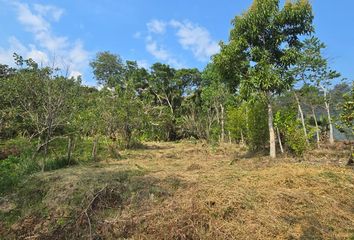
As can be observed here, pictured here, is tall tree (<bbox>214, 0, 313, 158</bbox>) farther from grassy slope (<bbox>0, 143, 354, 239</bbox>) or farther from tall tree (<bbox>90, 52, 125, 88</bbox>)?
tall tree (<bbox>90, 52, 125, 88</bbox>)

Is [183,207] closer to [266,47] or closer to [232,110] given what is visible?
[266,47]

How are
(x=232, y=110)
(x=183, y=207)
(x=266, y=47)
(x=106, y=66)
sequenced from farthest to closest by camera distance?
(x=106, y=66)
(x=232, y=110)
(x=266, y=47)
(x=183, y=207)

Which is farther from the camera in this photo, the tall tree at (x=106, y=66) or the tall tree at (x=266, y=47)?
the tall tree at (x=106, y=66)

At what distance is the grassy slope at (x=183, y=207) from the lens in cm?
439

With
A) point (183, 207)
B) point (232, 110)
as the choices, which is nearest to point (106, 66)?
point (232, 110)

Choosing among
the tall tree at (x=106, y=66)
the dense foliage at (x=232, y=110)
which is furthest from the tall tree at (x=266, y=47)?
the tall tree at (x=106, y=66)

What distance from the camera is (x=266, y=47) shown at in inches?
403

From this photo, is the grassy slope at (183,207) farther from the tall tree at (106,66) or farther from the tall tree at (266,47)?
the tall tree at (106,66)

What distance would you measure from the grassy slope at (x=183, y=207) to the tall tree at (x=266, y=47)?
3.73 meters

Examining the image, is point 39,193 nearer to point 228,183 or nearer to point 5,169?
point 5,169

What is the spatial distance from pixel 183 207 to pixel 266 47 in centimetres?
710

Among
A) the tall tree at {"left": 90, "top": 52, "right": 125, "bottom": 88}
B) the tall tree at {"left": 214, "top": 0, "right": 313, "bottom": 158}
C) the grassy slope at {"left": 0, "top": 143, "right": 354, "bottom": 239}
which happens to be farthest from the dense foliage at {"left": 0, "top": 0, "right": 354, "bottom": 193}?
the tall tree at {"left": 90, "top": 52, "right": 125, "bottom": 88}

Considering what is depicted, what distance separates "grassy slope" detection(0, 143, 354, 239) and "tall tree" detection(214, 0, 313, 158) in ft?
Result: 12.2

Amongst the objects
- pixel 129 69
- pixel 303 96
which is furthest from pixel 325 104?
pixel 129 69
